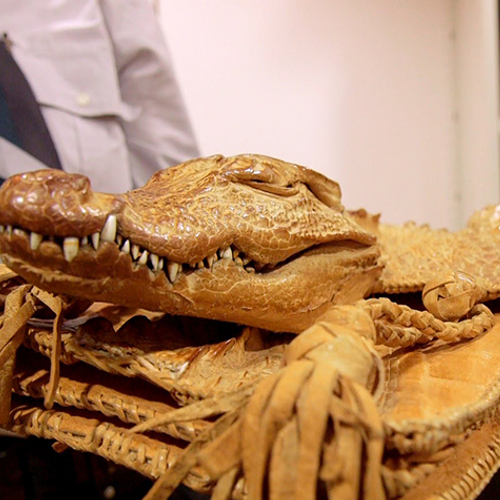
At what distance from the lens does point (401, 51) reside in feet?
6.85

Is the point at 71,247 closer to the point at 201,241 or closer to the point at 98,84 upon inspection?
the point at 201,241

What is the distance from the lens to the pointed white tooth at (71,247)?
511 mm

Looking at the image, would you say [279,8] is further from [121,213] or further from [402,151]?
[121,213]

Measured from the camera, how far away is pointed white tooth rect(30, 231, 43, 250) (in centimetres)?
51

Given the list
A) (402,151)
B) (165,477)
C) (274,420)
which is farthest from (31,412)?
(402,151)

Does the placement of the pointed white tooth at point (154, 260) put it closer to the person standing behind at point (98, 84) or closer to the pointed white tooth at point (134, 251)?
the pointed white tooth at point (134, 251)

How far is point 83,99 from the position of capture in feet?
5.09

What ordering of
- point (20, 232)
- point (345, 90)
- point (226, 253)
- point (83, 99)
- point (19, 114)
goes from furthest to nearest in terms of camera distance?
point (345, 90), point (83, 99), point (19, 114), point (226, 253), point (20, 232)

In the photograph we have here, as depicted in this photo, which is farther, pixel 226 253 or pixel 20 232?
pixel 226 253

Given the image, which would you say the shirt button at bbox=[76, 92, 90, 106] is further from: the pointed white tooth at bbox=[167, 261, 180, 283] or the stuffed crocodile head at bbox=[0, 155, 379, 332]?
the pointed white tooth at bbox=[167, 261, 180, 283]

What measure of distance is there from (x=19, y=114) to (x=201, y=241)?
3.72 ft

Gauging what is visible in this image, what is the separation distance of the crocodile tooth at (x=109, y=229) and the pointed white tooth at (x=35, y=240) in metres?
0.06

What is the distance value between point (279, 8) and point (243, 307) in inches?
63.2

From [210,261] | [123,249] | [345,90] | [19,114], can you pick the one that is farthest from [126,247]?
[345,90]
